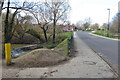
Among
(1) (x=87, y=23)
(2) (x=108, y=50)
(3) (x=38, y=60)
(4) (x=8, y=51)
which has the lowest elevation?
(2) (x=108, y=50)

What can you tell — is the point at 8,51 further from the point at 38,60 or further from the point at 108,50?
the point at 108,50

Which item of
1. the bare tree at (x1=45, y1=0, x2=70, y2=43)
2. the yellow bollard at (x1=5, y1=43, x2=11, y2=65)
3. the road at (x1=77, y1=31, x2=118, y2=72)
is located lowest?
the road at (x1=77, y1=31, x2=118, y2=72)

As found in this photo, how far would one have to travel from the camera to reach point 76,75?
4.52 meters

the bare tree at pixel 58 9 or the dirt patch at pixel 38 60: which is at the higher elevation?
the bare tree at pixel 58 9

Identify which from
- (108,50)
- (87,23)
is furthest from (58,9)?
(87,23)

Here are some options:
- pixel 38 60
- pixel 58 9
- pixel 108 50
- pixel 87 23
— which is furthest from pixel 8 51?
pixel 87 23

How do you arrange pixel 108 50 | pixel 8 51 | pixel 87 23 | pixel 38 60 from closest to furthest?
pixel 8 51
pixel 38 60
pixel 108 50
pixel 87 23

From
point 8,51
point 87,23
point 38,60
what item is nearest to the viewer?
point 8,51

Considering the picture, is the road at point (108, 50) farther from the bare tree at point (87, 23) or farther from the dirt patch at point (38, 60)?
the bare tree at point (87, 23)

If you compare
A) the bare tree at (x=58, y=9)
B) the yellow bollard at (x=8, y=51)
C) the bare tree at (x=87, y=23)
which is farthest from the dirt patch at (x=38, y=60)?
the bare tree at (x=87, y=23)

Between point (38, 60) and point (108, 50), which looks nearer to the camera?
point (38, 60)

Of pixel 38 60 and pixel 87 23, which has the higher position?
pixel 87 23

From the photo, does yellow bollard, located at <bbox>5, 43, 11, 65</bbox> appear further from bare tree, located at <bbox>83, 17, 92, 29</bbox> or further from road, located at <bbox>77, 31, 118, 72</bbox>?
bare tree, located at <bbox>83, 17, 92, 29</bbox>

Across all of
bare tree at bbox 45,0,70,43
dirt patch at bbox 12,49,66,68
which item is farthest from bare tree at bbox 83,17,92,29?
dirt patch at bbox 12,49,66,68
